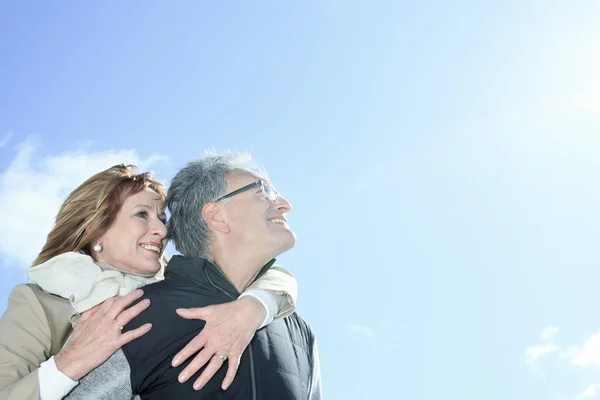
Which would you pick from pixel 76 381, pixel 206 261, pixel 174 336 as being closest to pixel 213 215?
pixel 206 261

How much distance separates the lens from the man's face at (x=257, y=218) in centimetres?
446

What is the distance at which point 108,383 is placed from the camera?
366 cm

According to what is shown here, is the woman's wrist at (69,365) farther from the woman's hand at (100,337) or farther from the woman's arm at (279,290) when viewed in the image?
the woman's arm at (279,290)

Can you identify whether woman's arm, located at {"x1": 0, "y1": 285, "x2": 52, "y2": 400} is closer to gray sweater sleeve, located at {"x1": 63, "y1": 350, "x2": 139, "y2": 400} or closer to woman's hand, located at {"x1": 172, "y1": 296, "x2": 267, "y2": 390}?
gray sweater sleeve, located at {"x1": 63, "y1": 350, "x2": 139, "y2": 400}

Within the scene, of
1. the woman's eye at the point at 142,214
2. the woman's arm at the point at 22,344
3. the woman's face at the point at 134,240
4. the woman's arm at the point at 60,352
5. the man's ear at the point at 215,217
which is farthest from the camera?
the woman's eye at the point at 142,214

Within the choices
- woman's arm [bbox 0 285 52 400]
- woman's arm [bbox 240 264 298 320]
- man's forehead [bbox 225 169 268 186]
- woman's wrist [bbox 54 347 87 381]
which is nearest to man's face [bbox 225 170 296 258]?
man's forehead [bbox 225 169 268 186]

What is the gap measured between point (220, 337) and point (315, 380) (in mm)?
873

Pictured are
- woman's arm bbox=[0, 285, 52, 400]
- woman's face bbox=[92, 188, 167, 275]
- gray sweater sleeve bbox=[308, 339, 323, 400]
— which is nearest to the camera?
woman's arm bbox=[0, 285, 52, 400]

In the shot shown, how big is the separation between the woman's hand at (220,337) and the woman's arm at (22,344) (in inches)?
36.7

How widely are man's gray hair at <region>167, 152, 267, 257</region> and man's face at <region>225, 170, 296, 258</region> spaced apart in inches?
3.8

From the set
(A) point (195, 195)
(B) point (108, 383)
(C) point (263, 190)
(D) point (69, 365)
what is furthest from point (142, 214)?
(B) point (108, 383)

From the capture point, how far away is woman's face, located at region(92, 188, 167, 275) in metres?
5.02

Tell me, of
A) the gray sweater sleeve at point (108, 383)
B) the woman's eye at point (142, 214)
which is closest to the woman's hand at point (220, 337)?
the gray sweater sleeve at point (108, 383)

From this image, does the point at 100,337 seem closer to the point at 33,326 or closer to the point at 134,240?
the point at 33,326
